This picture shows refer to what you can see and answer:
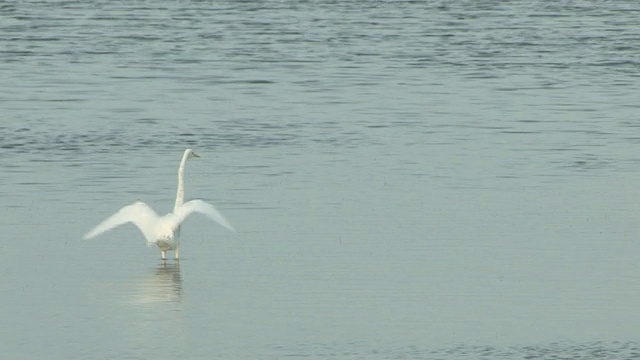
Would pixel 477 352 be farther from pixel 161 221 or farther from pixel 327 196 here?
pixel 327 196

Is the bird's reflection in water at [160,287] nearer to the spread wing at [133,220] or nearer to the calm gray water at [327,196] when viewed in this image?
the calm gray water at [327,196]

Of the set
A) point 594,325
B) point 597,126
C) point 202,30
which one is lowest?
point 594,325

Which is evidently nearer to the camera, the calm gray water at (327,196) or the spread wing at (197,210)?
the calm gray water at (327,196)

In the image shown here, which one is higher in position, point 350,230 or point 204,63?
point 204,63

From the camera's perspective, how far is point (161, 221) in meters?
15.2

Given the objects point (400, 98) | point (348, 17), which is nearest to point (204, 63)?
point (400, 98)

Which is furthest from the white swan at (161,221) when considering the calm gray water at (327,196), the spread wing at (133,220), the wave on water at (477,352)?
the wave on water at (477,352)

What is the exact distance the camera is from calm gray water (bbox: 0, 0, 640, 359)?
1261cm

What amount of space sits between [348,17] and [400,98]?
14.4 m

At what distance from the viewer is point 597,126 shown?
2317cm

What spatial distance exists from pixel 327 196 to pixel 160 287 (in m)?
4.01

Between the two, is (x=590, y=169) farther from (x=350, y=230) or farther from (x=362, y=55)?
(x=362, y=55)

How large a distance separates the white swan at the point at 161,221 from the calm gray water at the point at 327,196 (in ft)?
0.57

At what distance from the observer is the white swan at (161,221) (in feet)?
49.4
